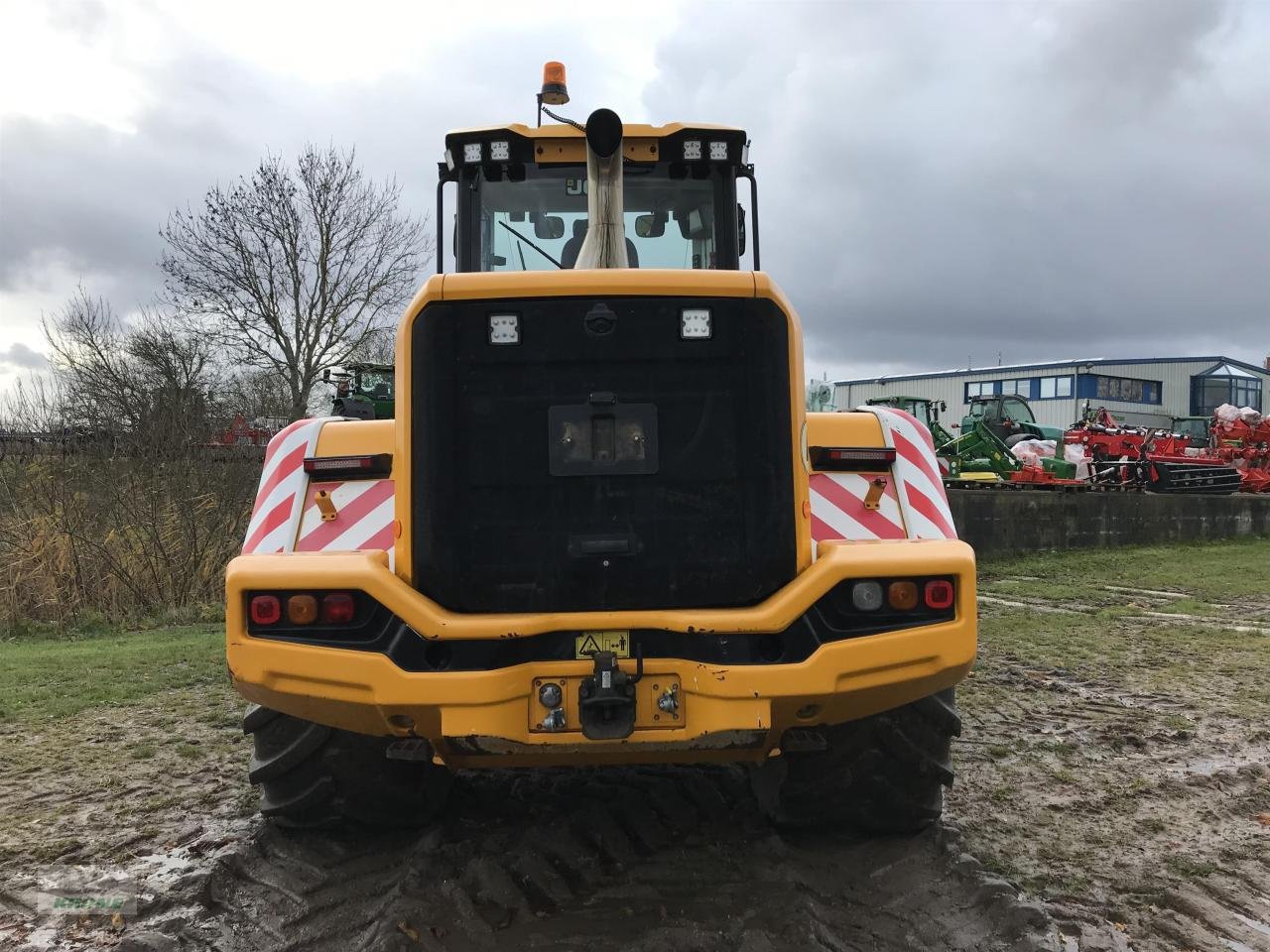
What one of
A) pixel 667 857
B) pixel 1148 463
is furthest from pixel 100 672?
pixel 1148 463

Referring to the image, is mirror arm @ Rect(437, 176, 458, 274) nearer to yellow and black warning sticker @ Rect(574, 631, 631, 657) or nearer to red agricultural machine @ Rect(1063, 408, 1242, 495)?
yellow and black warning sticker @ Rect(574, 631, 631, 657)

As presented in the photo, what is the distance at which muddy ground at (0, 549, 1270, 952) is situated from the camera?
2.70 meters

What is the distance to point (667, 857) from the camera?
315 cm

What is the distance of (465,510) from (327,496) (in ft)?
2.55

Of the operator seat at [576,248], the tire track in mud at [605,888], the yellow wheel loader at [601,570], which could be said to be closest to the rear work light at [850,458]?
the yellow wheel loader at [601,570]

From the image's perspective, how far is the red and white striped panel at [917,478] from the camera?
127 inches

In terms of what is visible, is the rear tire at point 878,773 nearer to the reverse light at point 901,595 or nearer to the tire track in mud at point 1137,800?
the tire track in mud at point 1137,800

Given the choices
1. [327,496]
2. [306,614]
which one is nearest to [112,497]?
[327,496]

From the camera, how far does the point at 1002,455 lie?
1944 cm

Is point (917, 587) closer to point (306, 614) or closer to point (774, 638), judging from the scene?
point (774, 638)

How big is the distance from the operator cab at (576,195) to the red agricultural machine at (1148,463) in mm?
17891

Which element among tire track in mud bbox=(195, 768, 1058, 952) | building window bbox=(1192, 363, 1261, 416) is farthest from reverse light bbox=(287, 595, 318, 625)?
building window bbox=(1192, 363, 1261, 416)

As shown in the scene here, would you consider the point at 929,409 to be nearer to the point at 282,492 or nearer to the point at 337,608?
the point at 282,492

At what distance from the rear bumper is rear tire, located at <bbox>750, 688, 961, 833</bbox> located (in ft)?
1.54
